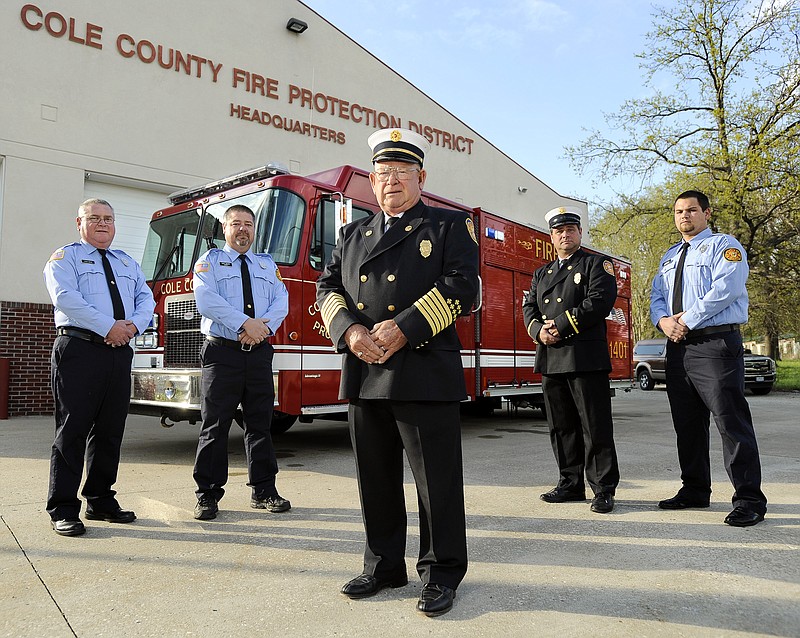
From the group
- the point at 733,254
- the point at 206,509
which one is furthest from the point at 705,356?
the point at 206,509

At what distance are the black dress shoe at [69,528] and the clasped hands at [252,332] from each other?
1475 millimetres

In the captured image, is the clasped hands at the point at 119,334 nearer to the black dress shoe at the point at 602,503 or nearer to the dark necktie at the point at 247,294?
the dark necktie at the point at 247,294

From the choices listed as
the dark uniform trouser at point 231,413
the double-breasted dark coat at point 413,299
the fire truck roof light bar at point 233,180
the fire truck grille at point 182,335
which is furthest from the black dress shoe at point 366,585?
the fire truck roof light bar at point 233,180

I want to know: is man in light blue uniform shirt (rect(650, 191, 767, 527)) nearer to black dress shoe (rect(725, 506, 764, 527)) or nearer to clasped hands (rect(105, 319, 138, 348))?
black dress shoe (rect(725, 506, 764, 527))

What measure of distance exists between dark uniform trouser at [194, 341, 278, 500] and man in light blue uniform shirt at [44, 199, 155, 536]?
0.51 metres

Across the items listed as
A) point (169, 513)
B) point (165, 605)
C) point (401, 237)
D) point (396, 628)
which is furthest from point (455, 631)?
point (169, 513)

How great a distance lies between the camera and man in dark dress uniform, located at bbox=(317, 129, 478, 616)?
2783 mm

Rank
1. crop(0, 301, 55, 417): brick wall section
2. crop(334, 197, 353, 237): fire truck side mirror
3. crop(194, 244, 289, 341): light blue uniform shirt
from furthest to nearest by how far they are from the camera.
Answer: crop(0, 301, 55, 417): brick wall section < crop(334, 197, 353, 237): fire truck side mirror < crop(194, 244, 289, 341): light blue uniform shirt

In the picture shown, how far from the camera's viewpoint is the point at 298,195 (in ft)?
20.2

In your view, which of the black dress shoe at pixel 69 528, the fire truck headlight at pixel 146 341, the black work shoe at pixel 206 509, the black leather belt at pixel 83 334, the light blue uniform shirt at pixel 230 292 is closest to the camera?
the black dress shoe at pixel 69 528

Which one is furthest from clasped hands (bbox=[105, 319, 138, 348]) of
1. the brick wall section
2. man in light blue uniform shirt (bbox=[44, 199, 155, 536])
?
the brick wall section

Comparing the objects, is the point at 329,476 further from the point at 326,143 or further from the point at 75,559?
the point at 326,143

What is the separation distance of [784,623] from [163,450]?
6.26m

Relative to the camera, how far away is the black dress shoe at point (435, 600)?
2.59m
